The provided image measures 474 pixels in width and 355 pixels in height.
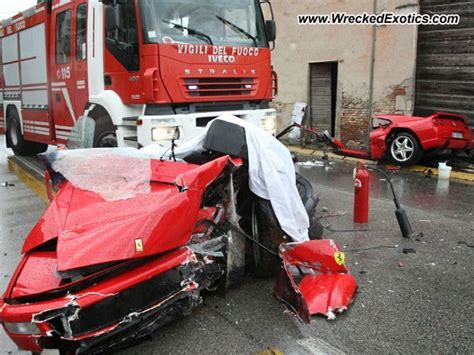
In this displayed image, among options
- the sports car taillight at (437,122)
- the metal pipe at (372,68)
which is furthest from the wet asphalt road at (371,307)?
the metal pipe at (372,68)

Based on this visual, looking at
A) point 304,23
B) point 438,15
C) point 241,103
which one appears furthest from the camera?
point 304,23

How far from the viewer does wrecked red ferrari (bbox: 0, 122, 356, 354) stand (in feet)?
8.42

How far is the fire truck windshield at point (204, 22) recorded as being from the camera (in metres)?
6.02

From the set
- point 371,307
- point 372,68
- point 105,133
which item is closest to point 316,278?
point 371,307

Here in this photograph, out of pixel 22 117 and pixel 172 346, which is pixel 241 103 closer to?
pixel 172 346

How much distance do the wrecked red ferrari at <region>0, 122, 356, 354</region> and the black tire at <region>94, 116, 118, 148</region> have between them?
3.06 m

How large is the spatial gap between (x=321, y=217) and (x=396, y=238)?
3.61 feet

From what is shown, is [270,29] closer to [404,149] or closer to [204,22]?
[204,22]

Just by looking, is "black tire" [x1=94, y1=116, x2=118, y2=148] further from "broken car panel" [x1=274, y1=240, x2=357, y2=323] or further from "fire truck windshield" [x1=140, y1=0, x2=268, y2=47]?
"broken car panel" [x1=274, y1=240, x2=357, y2=323]

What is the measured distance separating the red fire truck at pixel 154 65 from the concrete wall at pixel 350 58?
423 cm

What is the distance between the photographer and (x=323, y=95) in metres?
12.6

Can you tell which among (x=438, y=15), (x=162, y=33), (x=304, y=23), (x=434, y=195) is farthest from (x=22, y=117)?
(x=438, y=15)

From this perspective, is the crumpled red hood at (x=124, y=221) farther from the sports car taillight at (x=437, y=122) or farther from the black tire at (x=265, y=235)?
the sports car taillight at (x=437, y=122)

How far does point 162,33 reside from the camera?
604 cm
